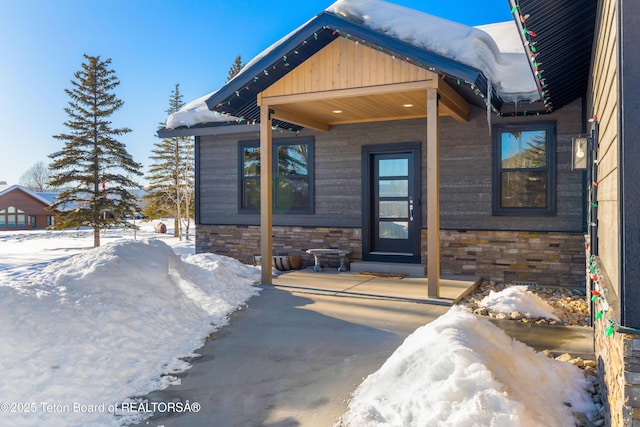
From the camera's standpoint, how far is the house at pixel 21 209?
119ft

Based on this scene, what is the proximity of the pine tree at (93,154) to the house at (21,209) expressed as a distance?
17.5 meters

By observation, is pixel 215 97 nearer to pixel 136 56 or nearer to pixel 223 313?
pixel 223 313

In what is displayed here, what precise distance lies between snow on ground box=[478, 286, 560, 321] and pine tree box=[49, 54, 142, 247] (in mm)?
18892

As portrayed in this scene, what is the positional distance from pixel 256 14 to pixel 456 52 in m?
16.0

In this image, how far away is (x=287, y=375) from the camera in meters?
3.59

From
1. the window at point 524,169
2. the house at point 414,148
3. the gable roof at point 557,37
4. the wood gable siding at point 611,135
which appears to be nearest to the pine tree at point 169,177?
the house at point 414,148

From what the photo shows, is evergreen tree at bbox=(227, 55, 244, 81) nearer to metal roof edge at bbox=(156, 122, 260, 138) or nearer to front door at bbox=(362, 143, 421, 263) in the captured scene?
metal roof edge at bbox=(156, 122, 260, 138)

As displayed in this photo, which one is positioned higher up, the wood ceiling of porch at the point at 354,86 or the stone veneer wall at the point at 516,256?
the wood ceiling of porch at the point at 354,86

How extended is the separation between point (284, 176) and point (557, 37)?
5.83 m

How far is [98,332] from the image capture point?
391cm

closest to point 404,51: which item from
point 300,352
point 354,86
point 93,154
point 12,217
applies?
point 354,86

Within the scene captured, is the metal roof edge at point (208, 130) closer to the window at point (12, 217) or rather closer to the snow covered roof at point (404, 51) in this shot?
the snow covered roof at point (404, 51)

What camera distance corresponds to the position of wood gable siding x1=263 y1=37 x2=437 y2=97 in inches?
228

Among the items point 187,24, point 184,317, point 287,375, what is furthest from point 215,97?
point 187,24
